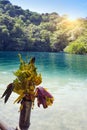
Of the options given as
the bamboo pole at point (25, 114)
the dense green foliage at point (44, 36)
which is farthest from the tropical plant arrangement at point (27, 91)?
the dense green foliage at point (44, 36)

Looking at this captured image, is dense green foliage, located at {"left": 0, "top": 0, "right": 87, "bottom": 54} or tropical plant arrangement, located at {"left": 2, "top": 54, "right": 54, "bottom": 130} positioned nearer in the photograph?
tropical plant arrangement, located at {"left": 2, "top": 54, "right": 54, "bottom": 130}

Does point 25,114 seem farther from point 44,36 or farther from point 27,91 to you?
point 44,36

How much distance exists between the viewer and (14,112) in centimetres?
961

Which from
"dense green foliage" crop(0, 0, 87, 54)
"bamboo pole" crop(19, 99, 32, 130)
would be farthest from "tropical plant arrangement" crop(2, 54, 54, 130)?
"dense green foliage" crop(0, 0, 87, 54)

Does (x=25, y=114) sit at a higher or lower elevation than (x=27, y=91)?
lower

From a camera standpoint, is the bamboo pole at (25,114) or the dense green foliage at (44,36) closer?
the bamboo pole at (25,114)

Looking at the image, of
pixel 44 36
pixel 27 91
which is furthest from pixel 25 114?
pixel 44 36

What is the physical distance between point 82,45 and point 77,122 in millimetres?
61972

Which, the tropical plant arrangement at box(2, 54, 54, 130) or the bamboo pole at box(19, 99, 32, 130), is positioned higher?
the tropical plant arrangement at box(2, 54, 54, 130)

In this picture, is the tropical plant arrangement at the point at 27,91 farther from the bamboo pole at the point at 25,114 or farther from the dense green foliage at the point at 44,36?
the dense green foliage at the point at 44,36

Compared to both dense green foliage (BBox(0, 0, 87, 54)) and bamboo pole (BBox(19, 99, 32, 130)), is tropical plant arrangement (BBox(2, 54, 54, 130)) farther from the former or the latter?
dense green foliage (BBox(0, 0, 87, 54))

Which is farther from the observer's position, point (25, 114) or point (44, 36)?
point (44, 36)

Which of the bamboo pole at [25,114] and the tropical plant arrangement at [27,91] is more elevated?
the tropical plant arrangement at [27,91]

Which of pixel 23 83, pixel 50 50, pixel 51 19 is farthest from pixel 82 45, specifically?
pixel 23 83
